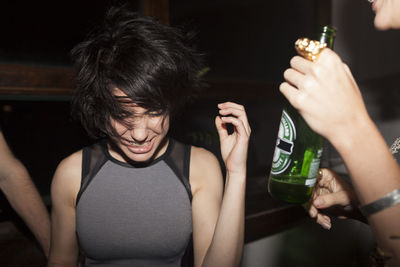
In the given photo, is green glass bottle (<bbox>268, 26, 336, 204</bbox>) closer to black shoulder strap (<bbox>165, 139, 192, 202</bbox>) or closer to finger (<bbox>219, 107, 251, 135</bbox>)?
finger (<bbox>219, 107, 251, 135</bbox>)

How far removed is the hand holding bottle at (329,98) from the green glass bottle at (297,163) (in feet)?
0.53

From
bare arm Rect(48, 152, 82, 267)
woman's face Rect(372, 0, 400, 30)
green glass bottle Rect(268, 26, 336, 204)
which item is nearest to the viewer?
woman's face Rect(372, 0, 400, 30)

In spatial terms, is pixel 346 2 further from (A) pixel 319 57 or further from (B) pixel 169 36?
(A) pixel 319 57

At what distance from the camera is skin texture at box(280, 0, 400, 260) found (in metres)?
0.56

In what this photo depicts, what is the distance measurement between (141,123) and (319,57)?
647 millimetres

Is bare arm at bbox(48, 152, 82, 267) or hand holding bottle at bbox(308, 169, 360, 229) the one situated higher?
hand holding bottle at bbox(308, 169, 360, 229)

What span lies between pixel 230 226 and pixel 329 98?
593 mm

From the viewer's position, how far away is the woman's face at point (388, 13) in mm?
672

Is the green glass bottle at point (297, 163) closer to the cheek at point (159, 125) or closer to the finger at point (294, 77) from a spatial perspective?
the finger at point (294, 77)

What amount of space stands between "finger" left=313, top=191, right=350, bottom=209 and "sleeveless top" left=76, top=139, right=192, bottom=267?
516 mm

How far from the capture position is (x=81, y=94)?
3.71 ft

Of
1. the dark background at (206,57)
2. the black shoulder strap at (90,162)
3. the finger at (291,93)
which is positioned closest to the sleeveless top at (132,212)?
the black shoulder strap at (90,162)

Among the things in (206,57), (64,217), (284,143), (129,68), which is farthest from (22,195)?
(206,57)

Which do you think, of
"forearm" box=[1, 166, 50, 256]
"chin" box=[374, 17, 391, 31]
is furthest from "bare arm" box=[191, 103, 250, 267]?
"forearm" box=[1, 166, 50, 256]
